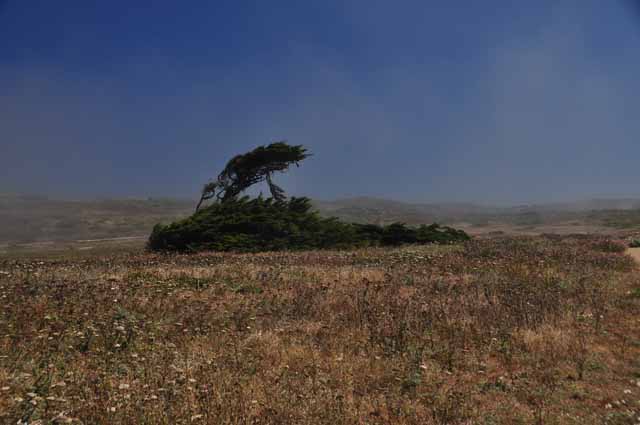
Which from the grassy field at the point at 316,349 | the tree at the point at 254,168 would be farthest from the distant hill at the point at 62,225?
the grassy field at the point at 316,349

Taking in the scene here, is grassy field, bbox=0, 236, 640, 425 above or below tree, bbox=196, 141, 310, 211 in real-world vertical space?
below

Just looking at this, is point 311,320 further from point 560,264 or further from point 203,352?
point 560,264

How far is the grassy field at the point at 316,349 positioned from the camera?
4.60m

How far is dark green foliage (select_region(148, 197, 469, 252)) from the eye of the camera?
22.2m

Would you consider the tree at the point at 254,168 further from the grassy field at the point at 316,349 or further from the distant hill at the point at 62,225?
the distant hill at the point at 62,225

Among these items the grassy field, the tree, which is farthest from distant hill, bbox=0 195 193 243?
the grassy field

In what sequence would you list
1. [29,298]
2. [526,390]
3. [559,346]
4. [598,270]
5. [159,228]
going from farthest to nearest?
[159,228]
[598,270]
[29,298]
[559,346]
[526,390]

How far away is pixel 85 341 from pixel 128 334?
63 cm

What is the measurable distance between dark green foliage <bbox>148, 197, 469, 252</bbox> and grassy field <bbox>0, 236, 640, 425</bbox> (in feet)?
33.9

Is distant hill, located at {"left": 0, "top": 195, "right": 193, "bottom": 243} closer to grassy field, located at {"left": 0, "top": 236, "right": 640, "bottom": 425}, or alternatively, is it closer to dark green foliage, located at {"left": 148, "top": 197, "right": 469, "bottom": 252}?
dark green foliage, located at {"left": 148, "top": 197, "right": 469, "bottom": 252}

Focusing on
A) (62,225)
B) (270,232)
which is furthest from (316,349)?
(62,225)

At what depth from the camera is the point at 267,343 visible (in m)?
6.71

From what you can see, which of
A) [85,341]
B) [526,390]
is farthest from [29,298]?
[526,390]

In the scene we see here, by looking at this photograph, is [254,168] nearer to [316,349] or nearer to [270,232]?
[270,232]
